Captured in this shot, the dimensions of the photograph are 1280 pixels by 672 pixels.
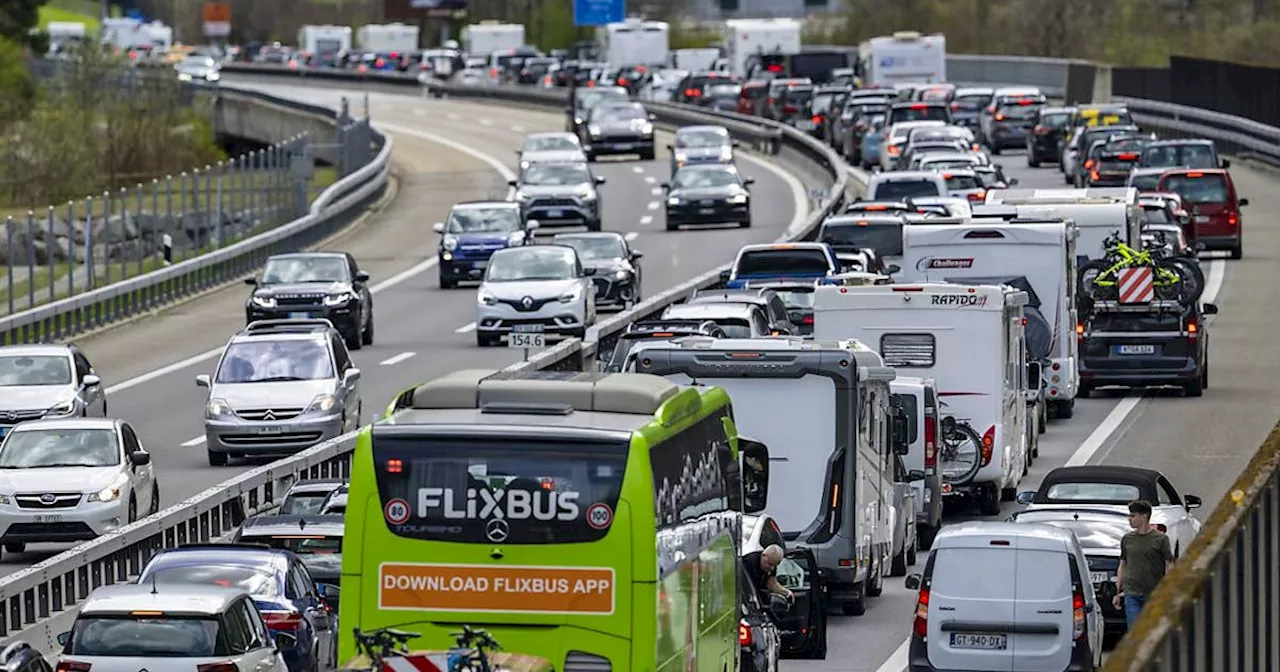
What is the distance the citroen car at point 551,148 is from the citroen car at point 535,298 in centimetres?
2588

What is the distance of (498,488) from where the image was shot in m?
14.2

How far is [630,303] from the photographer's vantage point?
46625 millimetres

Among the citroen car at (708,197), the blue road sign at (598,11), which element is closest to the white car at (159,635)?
the citroen car at (708,197)

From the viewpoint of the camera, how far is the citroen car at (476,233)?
52.0 metres

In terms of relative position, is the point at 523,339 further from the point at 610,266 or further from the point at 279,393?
the point at 610,266

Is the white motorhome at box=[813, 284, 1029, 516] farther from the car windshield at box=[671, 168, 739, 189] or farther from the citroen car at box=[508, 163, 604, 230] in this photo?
the car windshield at box=[671, 168, 739, 189]

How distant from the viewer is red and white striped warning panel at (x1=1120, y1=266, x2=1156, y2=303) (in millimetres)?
36438

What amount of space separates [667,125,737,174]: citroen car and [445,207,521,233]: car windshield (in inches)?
636

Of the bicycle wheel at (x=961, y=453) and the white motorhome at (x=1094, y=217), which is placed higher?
the white motorhome at (x=1094, y=217)

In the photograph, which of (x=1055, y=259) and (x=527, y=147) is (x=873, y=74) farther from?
(x=1055, y=259)

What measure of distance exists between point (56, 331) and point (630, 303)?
949 centimetres

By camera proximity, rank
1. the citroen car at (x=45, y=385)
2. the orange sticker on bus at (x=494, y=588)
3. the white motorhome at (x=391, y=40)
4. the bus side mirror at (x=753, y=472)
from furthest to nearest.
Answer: the white motorhome at (x=391, y=40) < the citroen car at (x=45, y=385) < the bus side mirror at (x=753, y=472) < the orange sticker on bus at (x=494, y=588)

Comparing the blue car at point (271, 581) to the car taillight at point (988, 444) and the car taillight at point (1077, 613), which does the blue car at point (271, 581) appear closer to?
the car taillight at point (1077, 613)

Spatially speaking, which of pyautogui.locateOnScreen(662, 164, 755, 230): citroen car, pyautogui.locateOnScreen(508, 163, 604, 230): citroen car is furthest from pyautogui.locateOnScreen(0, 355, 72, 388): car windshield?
pyautogui.locateOnScreen(662, 164, 755, 230): citroen car
